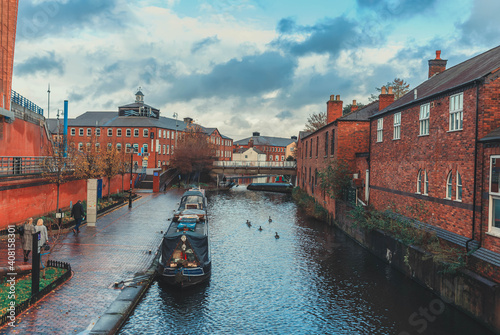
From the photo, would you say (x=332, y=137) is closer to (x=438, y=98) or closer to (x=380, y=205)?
(x=380, y=205)

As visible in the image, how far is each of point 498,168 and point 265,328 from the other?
29.2 ft

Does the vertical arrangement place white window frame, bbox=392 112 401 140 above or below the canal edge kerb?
above

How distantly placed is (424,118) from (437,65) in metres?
11.7

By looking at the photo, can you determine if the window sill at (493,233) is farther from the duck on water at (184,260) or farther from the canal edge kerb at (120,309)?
the canal edge kerb at (120,309)

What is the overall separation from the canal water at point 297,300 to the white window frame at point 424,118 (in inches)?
263

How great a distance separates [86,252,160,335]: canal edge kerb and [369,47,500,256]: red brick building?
11.3 meters

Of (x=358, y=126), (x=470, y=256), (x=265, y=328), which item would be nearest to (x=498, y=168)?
(x=470, y=256)

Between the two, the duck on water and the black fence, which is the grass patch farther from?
the duck on water

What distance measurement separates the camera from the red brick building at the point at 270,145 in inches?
5556

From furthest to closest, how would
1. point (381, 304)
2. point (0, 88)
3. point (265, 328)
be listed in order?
1. point (0, 88)
2. point (381, 304)
3. point (265, 328)

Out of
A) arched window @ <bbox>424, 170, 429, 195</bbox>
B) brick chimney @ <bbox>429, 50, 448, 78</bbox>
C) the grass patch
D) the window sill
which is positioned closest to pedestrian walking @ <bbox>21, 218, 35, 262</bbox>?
the grass patch

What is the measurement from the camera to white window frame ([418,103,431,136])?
59.8 feet

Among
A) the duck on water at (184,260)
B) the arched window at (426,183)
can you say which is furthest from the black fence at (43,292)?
the arched window at (426,183)

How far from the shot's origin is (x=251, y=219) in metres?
32.5
